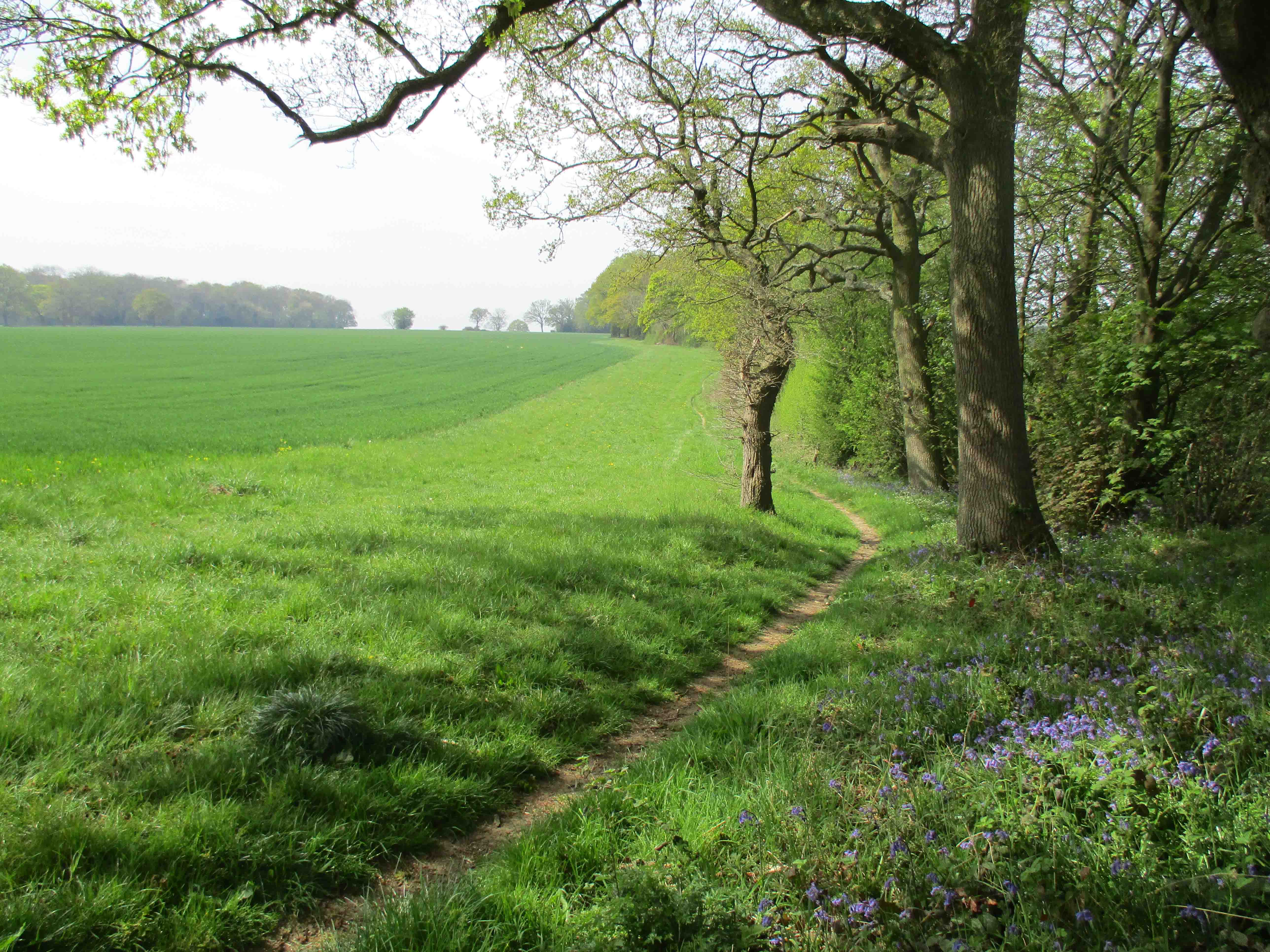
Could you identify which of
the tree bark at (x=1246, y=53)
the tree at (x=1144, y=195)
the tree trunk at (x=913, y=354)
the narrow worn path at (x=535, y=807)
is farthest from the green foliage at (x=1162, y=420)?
the narrow worn path at (x=535, y=807)

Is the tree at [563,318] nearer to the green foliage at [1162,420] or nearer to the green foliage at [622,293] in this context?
the green foliage at [622,293]

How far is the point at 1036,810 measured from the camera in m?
2.91

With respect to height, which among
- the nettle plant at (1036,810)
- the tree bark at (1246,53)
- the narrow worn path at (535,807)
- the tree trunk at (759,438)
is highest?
the tree bark at (1246,53)

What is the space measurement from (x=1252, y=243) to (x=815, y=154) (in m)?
9.47

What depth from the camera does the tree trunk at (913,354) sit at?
14.9 meters

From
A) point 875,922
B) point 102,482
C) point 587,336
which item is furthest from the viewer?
point 587,336

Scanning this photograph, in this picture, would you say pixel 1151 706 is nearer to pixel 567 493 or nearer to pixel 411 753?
pixel 411 753

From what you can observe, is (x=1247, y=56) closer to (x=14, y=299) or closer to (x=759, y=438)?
(x=759, y=438)

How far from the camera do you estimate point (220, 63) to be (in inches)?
309

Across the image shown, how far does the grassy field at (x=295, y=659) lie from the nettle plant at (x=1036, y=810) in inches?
75.0

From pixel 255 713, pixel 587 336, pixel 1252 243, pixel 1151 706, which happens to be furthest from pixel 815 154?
pixel 587 336

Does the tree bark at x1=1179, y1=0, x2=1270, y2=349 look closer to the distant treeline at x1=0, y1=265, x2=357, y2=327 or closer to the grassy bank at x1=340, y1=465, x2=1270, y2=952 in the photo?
the grassy bank at x1=340, y1=465, x2=1270, y2=952

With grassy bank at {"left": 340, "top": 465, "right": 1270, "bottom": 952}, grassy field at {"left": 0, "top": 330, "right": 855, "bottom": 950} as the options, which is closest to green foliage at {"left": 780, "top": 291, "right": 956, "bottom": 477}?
grassy field at {"left": 0, "top": 330, "right": 855, "bottom": 950}

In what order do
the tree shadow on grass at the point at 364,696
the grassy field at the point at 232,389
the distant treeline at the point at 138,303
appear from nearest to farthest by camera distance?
the tree shadow on grass at the point at 364,696
the grassy field at the point at 232,389
the distant treeline at the point at 138,303
